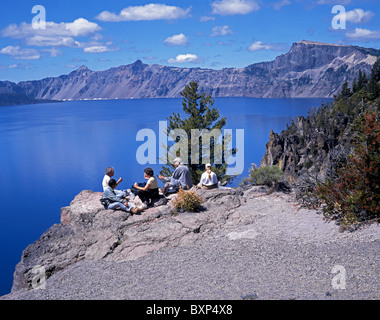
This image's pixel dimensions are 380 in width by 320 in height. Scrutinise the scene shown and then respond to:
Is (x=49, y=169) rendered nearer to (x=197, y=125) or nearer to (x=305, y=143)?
(x=305, y=143)

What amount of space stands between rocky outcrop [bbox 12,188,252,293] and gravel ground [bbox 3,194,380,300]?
463 mm

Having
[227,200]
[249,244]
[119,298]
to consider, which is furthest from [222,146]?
[119,298]

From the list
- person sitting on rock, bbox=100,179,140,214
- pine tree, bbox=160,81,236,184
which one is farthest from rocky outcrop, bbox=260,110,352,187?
person sitting on rock, bbox=100,179,140,214

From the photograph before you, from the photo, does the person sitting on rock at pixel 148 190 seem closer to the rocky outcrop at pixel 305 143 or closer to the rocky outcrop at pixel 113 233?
the rocky outcrop at pixel 113 233

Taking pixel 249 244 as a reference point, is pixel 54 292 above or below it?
below

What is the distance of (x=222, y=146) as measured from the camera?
1347 inches

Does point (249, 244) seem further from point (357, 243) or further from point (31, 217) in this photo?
point (31, 217)

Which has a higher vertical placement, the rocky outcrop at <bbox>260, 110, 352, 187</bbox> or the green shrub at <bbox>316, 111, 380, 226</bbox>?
the green shrub at <bbox>316, 111, 380, 226</bbox>

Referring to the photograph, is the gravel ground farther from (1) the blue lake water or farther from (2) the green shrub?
(1) the blue lake water

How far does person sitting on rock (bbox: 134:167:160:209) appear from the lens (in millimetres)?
13016

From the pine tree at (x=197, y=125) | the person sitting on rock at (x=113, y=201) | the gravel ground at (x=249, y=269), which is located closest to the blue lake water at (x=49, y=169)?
the pine tree at (x=197, y=125)

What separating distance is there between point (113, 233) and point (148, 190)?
2.34 meters

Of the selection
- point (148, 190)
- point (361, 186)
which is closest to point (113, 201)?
point (148, 190)
